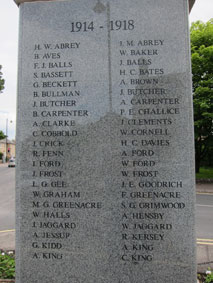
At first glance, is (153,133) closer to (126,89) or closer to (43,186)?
(126,89)

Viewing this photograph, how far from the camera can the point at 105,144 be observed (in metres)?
2.86

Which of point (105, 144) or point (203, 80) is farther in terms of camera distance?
point (203, 80)

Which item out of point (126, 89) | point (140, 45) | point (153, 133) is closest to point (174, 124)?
point (153, 133)

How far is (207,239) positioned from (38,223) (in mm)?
5305

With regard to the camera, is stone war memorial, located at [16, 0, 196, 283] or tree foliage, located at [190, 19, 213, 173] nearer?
stone war memorial, located at [16, 0, 196, 283]

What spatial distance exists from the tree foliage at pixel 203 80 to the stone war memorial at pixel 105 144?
13.5 metres

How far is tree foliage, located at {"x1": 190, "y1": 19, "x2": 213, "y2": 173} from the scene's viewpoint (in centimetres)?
1566

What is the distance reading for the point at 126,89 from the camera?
2906mm

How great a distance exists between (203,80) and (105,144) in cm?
1604

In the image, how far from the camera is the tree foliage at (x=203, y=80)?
1566 centimetres

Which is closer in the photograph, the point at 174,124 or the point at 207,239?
the point at 174,124

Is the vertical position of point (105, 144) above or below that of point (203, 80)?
below

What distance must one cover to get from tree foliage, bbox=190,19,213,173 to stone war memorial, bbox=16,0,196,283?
13.5 meters

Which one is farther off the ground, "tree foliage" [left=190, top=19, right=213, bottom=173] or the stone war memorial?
"tree foliage" [left=190, top=19, right=213, bottom=173]
